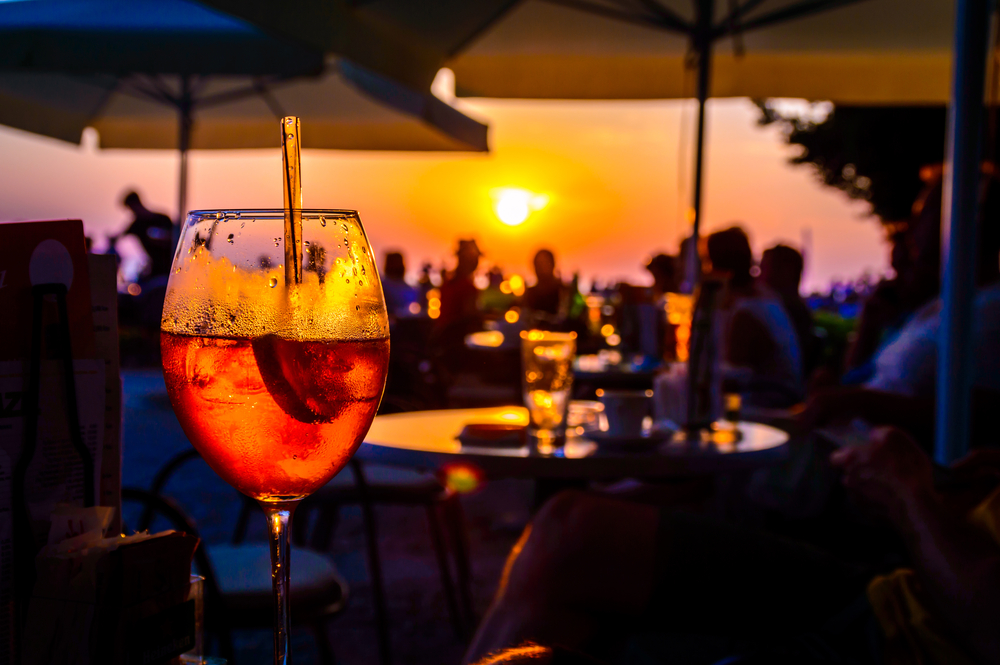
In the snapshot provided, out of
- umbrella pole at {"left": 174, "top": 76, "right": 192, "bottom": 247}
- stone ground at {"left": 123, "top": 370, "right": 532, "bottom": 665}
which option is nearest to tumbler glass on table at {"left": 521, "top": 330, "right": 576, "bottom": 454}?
stone ground at {"left": 123, "top": 370, "right": 532, "bottom": 665}

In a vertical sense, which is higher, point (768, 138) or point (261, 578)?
point (768, 138)

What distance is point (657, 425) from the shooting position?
76.8 inches

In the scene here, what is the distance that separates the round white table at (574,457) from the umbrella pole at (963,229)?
21.4 inches

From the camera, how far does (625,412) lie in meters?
1.76

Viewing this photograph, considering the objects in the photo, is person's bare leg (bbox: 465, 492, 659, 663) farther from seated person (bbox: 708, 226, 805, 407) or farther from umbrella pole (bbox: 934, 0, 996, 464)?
seated person (bbox: 708, 226, 805, 407)

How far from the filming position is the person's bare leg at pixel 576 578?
4.66 feet

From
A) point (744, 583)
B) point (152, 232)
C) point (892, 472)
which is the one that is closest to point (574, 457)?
point (744, 583)

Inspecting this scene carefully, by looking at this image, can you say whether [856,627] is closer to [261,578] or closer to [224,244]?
[261,578]

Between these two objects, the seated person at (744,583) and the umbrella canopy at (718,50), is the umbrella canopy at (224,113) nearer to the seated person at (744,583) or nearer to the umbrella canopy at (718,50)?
the umbrella canopy at (718,50)

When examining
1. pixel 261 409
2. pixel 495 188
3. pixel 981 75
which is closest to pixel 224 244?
pixel 261 409

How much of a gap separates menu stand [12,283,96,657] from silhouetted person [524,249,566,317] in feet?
19.4

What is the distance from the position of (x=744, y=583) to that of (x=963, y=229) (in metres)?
1.15

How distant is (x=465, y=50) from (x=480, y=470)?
3.37 m

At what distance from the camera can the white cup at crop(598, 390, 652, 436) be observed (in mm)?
1760
